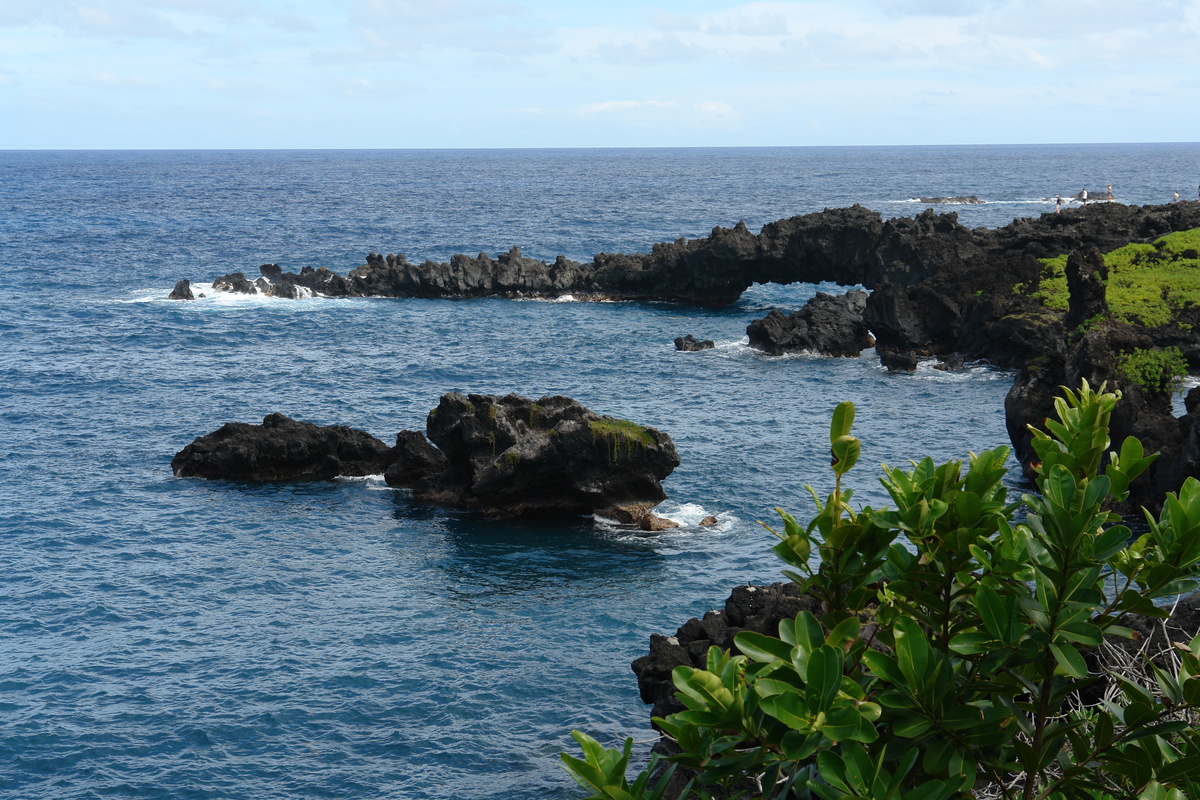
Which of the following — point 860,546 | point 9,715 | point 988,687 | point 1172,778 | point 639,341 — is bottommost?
point 9,715

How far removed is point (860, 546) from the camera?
718 centimetres

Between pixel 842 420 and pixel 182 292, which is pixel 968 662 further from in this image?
pixel 182 292

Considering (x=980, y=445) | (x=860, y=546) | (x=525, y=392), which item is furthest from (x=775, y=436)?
(x=860, y=546)

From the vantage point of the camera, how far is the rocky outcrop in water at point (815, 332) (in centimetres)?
6291

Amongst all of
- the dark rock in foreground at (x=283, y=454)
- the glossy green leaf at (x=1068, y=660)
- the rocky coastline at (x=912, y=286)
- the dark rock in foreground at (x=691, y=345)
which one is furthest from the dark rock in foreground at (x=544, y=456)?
the glossy green leaf at (x=1068, y=660)

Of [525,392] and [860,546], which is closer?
[860,546]

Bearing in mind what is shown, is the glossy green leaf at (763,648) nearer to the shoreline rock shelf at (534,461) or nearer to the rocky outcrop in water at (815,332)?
the shoreline rock shelf at (534,461)

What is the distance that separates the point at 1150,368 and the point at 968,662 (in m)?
35.9

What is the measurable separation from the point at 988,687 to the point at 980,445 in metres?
39.8

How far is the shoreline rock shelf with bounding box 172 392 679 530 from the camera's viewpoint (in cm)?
3728

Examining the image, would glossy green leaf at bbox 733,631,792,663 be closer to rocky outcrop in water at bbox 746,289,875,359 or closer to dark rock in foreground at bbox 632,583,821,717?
dark rock in foreground at bbox 632,583,821,717

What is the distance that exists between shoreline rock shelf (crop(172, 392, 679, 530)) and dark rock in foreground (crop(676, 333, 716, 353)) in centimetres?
2607

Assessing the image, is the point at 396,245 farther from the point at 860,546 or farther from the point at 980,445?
the point at 860,546

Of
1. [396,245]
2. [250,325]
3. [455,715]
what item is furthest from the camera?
[396,245]
